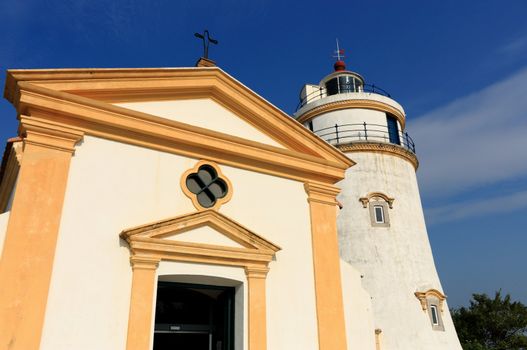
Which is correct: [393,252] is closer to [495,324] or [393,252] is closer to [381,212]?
[381,212]

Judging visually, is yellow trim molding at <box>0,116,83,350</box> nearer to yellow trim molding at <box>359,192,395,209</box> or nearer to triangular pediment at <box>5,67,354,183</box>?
triangular pediment at <box>5,67,354,183</box>

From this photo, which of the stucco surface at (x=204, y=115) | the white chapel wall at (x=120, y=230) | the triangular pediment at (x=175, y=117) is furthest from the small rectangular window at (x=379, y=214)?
the stucco surface at (x=204, y=115)

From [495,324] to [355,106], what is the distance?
21816 mm

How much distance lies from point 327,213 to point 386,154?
10.6 m

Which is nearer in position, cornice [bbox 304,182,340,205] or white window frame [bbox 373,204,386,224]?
cornice [bbox 304,182,340,205]

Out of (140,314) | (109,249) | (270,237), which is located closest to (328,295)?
(270,237)

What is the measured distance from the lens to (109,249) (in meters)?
6.52

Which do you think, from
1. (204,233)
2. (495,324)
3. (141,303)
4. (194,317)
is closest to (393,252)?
(194,317)

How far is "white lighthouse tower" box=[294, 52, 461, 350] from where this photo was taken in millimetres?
15906

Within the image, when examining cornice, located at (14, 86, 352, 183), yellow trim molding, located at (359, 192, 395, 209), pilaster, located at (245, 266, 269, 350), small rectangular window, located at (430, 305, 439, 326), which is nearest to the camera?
cornice, located at (14, 86, 352, 183)

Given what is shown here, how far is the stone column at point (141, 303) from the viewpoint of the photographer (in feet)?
20.7

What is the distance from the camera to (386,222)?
17281 millimetres

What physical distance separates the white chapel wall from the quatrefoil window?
0.45ft

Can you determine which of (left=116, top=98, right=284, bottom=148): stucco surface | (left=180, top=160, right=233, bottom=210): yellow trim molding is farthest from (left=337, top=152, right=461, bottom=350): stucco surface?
(left=180, top=160, right=233, bottom=210): yellow trim molding
